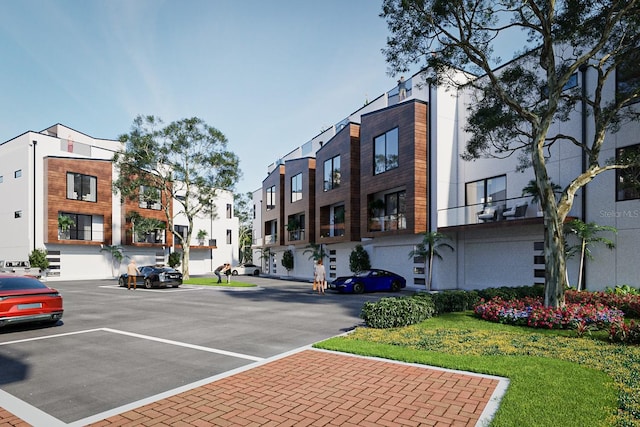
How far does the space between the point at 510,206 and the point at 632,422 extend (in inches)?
599

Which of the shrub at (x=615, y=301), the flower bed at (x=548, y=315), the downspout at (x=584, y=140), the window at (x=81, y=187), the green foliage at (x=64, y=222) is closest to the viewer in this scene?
the flower bed at (x=548, y=315)

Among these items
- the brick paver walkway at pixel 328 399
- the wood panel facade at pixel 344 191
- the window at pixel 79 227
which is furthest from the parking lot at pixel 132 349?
the window at pixel 79 227

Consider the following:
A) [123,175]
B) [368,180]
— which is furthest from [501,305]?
[123,175]

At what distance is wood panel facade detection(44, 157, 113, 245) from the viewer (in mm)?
33969

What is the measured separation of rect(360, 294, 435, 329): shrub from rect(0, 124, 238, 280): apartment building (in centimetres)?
2766

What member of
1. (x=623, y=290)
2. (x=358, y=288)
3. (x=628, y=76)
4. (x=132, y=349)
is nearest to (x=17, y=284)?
(x=132, y=349)

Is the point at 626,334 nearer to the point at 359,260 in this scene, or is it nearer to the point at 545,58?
the point at 545,58

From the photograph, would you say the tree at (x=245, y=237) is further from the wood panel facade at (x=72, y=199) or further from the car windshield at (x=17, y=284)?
the car windshield at (x=17, y=284)

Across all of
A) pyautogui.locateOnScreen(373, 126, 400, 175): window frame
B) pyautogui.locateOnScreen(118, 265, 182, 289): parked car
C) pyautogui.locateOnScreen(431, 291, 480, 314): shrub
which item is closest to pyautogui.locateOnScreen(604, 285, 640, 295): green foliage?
pyautogui.locateOnScreen(431, 291, 480, 314): shrub

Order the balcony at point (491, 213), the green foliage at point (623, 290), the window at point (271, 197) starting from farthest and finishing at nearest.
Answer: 1. the window at point (271, 197)
2. the balcony at point (491, 213)
3. the green foliage at point (623, 290)

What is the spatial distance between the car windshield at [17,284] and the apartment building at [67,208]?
A: 24268 mm

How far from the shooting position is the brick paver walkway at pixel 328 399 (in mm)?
4414

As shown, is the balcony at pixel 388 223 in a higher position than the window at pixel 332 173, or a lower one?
lower

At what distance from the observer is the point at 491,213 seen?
1883cm
